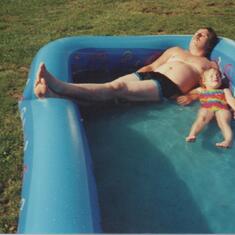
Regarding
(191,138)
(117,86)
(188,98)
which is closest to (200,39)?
(188,98)

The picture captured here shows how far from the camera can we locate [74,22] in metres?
7.09

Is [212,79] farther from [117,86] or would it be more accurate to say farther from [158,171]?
[158,171]

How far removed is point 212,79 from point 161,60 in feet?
2.57

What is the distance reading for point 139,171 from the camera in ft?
12.2

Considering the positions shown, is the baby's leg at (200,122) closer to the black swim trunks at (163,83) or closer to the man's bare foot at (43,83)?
the black swim trunks at (163,83)

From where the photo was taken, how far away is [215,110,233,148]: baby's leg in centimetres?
392

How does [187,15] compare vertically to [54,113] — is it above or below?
below

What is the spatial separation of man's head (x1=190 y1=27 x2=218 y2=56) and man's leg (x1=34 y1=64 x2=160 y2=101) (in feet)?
2.60

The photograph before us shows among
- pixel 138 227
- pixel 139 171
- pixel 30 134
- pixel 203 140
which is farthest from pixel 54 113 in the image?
pixel 203 140

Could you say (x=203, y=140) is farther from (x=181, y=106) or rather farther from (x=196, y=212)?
(x=196, y=212)

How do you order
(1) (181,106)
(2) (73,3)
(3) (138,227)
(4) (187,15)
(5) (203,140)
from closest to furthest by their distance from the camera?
(3) (138,227), (5) (203,140), (1) (181,106), (4) (187,15), (2) (73,3)

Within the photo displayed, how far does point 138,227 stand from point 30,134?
3.32 feet

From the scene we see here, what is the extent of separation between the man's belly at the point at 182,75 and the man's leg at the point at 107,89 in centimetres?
27

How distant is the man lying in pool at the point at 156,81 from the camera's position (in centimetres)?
399
